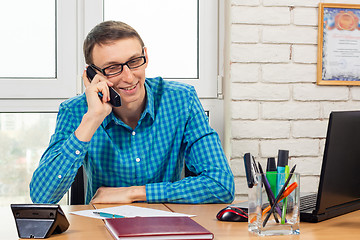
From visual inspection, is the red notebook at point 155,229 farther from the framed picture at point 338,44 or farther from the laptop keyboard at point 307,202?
the framed picture at point 338,44

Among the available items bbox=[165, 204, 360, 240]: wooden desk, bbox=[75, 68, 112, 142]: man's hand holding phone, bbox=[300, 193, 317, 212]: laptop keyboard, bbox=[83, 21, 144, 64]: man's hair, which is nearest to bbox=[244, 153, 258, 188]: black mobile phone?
bbox=[165, 204, 360, 240]: wooden desk

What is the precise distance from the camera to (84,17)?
229cm

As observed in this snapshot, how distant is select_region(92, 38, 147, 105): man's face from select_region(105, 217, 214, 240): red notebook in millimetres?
736

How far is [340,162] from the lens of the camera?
3.93 feet

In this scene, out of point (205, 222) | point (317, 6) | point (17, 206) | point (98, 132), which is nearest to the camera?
point (17, 206)

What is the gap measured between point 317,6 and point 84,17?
42.7 inches

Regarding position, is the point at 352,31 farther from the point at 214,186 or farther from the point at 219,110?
the point at 214,186

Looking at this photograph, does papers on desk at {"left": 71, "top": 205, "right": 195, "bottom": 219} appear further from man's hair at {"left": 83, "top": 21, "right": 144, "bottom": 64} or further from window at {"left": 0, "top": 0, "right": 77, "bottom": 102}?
window at {"left": 0, "top": 0, "right": 77, "bottom": 102}

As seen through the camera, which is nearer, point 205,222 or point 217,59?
point 205,222

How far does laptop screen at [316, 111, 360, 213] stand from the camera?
116 cm

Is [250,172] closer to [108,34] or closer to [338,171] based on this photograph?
[338,171]

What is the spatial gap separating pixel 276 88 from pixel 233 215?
43.9 inches

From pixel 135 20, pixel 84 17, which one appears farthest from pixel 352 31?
pixel 84 17

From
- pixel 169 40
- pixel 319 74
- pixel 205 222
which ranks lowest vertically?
pixel 205 222
